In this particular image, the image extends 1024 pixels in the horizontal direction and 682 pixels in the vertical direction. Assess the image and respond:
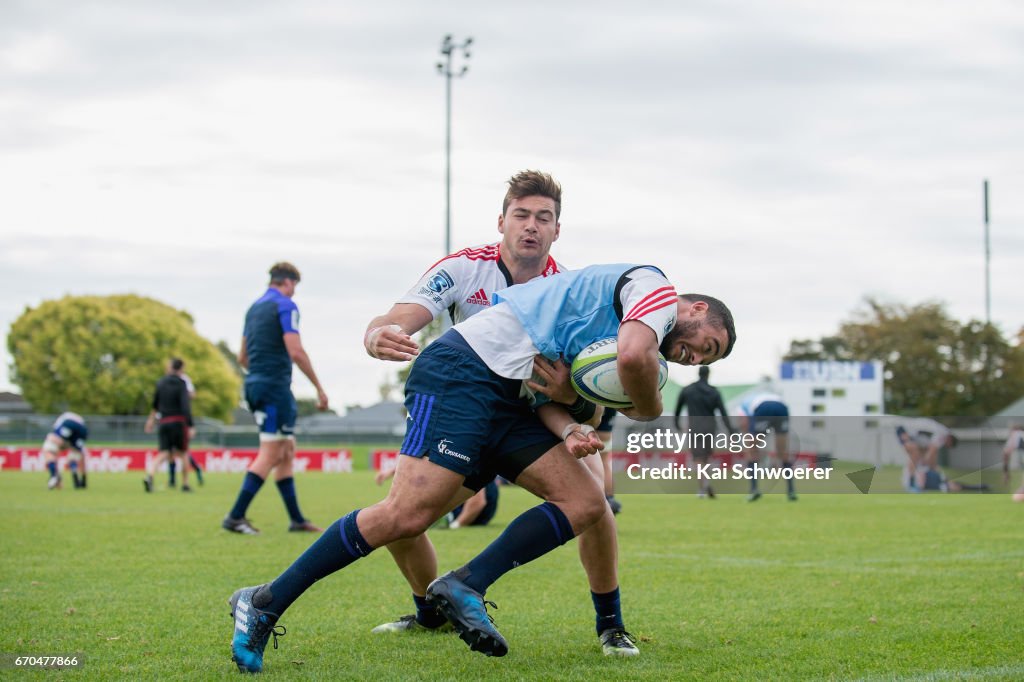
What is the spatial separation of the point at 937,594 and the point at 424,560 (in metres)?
3.27

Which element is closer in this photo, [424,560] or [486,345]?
[486,345]

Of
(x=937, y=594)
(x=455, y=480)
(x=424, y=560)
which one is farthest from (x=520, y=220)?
(x=937, y=594)

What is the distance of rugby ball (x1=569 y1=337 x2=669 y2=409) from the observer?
4172 mm

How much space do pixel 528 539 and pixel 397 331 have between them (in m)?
1.04

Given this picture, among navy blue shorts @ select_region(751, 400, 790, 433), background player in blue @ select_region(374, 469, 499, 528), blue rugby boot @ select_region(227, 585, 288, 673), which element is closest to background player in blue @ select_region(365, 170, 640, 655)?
blue rugby boot @ select_region(227, 585, 288, 673)

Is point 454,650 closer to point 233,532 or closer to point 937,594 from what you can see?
point 937,594

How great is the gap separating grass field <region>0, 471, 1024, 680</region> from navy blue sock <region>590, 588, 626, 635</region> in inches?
5.4

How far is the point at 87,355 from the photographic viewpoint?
267 ft

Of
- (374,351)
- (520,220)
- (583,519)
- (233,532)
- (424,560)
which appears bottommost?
(233,532)

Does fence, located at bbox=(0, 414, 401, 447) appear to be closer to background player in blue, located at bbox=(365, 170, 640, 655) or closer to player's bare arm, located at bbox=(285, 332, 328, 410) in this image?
player's bare arm, located at bbox=(285, 332, 328, 410)

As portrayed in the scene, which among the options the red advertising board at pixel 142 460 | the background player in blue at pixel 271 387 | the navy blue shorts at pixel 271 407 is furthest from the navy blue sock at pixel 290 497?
the red advertising board at pixel 142 460

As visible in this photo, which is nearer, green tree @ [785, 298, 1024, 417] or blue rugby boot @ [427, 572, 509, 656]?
blue rugby boot @ [427, 572, 509, 656]

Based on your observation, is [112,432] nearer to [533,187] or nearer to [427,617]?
[427,617]

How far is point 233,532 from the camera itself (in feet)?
34.3
